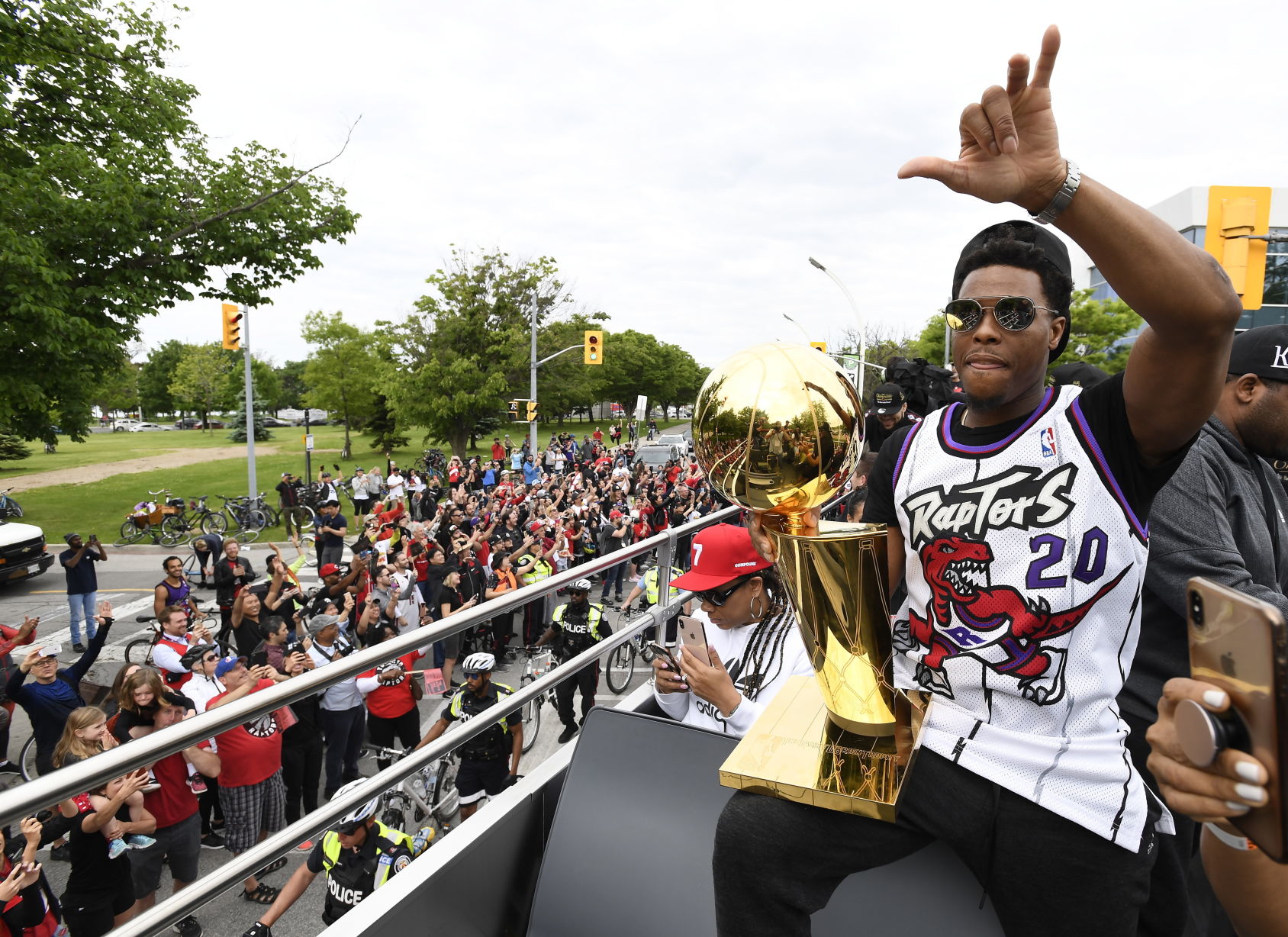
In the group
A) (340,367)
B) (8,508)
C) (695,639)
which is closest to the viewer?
(695,639)

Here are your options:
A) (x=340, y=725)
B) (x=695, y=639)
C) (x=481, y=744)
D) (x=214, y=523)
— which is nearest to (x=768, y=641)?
(x=695, y=639)

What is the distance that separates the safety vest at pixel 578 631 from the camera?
8.65m

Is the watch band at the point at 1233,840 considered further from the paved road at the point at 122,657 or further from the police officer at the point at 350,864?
the police officer at the point at 350,864

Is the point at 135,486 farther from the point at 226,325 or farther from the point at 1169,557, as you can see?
the point at 1169,557

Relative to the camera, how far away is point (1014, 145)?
3.73 ft

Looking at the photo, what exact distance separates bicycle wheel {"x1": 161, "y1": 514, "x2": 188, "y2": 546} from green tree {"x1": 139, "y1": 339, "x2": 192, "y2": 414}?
89.2 meters

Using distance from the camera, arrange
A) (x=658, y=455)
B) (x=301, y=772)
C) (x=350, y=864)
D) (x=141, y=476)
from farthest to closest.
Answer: (x=141, y=476) → (x=658, y=455) → (x=301, y=772) → (x=350, y=864)

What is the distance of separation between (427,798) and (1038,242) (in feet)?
23.8

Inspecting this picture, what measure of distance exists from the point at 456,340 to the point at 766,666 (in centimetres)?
3552

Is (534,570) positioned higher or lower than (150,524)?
higher

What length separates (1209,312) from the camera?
3.49ft

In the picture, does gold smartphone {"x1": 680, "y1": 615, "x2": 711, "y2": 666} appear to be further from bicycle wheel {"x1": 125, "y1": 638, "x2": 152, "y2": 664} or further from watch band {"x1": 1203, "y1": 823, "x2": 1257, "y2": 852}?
bicycle wheel {"x1": 125, "y1": 638, "x2": 152, "y2": 664}

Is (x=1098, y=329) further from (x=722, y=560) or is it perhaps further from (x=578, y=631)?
(x=722, y=560)

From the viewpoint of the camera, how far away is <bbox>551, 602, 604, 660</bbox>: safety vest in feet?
28.4
